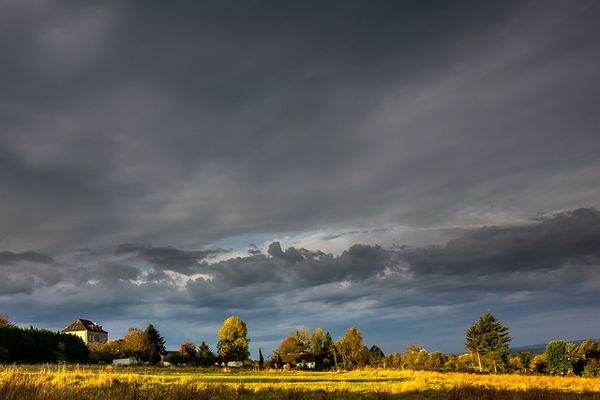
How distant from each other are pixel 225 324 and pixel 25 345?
53.0 metres

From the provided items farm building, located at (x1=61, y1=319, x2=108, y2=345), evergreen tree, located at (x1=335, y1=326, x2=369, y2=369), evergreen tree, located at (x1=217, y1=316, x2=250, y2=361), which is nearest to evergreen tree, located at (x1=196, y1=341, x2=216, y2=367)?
evergreen tree, located at (x1=217, y1=316, x2=250, y2=361)

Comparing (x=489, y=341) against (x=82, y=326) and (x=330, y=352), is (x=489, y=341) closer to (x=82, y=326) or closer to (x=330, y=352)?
(x=330, y=352)

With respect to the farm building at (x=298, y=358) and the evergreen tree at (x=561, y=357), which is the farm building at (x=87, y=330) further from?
the evergreen tree at (x=561, y=357)

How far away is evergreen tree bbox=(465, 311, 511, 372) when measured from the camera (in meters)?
103

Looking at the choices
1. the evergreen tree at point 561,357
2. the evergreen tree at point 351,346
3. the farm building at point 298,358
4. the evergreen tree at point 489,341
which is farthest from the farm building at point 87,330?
the evergreen tree at point 561,357

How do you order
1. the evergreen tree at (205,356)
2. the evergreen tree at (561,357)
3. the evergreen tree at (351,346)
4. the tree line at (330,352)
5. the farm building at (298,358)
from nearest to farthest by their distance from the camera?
the tree line at (330,352) < the evergreen tree at (561,357) < the evergreen tree at (205,356) < the evergreen tree at (351,346) < the farm building at (298,358)

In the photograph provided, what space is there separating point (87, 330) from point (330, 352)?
83.4m

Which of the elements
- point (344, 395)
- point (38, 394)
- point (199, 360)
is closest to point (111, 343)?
point (199, 360)

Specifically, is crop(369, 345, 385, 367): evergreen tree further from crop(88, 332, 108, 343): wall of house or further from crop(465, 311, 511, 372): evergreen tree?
crop(88, 332, 108, 343): wall of house

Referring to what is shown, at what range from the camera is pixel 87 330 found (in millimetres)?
157875

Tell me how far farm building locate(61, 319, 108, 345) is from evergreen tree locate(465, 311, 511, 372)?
110257mm

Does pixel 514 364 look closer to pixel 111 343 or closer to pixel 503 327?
pixel 503 327

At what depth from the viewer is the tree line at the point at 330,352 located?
71.8 meters

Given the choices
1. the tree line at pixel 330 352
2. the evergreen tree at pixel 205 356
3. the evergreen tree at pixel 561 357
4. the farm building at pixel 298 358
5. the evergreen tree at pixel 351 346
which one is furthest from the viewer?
the farm building at pixel 298 358
